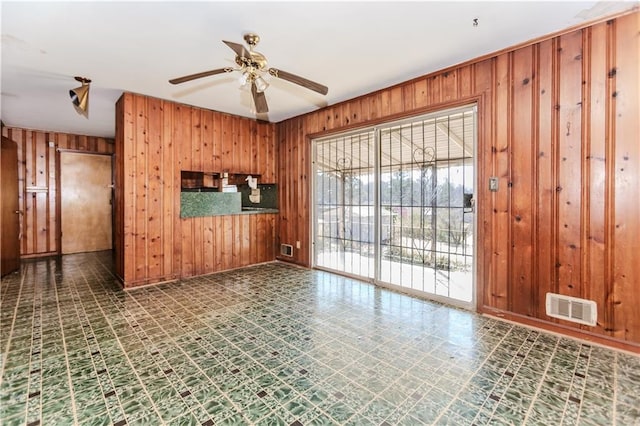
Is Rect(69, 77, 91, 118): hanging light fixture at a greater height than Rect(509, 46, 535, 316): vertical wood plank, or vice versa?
Rect(69, 77, 91, 118): hanging light fixture

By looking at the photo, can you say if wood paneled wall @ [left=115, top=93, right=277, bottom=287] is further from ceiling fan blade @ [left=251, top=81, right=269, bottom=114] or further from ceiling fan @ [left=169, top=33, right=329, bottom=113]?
ceiling fan blade @ [left=251, top=81, right=269, bottom=114]

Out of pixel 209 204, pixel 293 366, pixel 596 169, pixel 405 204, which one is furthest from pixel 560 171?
pixel 209 204

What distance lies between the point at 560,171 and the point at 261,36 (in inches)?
116

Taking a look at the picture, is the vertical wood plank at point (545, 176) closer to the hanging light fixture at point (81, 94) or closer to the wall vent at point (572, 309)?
the wall vent at point (572, 309)

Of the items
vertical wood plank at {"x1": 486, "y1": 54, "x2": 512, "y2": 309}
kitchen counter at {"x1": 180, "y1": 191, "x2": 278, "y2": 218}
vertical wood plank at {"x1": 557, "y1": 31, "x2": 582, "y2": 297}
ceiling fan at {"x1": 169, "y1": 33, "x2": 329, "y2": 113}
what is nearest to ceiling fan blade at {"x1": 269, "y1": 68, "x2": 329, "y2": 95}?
ceiling fan at {"x1": 169, "y1": 33, "x2": 329, "y2": 113}

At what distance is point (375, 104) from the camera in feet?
13.3

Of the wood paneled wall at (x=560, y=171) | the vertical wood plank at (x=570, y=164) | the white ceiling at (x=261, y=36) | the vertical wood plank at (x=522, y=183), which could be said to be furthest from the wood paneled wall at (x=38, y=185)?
the vertical wood plank at (x=570, y=164)

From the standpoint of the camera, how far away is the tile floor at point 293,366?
1.70 m

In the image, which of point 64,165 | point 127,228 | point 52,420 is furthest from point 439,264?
point 64,165

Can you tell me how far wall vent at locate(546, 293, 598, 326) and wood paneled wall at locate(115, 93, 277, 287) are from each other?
14.1ft

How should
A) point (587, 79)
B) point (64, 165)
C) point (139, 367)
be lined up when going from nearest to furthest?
point (139, 367)
point (587, 79)
point (64, 165)

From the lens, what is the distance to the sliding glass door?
11.2 feet

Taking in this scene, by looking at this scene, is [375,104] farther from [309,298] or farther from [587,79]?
[309,298]

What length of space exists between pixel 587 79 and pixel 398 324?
2714 mm
